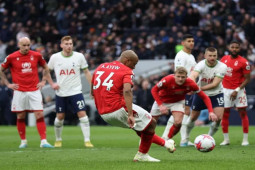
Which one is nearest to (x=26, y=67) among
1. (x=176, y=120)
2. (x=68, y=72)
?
(x=68, y=72)

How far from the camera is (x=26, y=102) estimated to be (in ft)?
50.4

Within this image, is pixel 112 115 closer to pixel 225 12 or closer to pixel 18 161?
pixel 18 161

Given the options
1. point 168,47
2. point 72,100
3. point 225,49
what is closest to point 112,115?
point 72,100

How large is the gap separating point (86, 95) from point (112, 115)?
20307mm

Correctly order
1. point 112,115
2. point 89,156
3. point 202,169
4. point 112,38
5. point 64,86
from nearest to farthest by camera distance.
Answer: point 202,169
point 112,115
point 89,156
point 64,86
point 112,38

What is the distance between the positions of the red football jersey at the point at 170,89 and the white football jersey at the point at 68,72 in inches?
91.9

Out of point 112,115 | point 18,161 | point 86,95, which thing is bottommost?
point 86,95

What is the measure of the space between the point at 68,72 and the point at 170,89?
3.00 meters

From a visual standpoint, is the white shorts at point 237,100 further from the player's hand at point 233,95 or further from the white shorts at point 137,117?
the white shorts at point 137,117

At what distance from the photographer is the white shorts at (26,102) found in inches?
603

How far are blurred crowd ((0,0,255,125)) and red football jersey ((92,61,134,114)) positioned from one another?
16.3 m

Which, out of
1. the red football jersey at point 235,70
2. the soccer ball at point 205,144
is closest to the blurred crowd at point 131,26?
the red football jersey at point 235,70

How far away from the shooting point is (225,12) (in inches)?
1198

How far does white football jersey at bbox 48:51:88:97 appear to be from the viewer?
15555 millimetres
